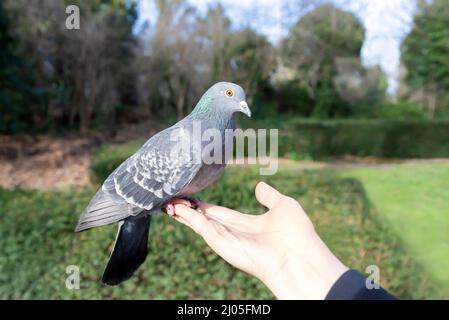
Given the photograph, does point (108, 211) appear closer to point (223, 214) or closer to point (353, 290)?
point (223, 214)

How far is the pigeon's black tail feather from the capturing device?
1.67 meters

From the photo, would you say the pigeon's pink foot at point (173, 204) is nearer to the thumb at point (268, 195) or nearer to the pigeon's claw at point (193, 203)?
the pigeon's claw at point (193, 203)

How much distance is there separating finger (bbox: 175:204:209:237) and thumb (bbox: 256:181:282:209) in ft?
0.88

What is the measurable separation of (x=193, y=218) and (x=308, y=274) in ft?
1.61

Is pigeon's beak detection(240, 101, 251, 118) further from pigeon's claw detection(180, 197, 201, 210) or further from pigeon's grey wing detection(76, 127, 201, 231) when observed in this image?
pigeon's claw detection(180, 197, 201, 210)

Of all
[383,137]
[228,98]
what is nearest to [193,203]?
[228,98]

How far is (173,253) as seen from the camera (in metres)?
3.58

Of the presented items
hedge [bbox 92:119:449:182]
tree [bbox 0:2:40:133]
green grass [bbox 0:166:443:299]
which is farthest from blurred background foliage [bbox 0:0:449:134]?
green grass [bbox 0:166:443:299]

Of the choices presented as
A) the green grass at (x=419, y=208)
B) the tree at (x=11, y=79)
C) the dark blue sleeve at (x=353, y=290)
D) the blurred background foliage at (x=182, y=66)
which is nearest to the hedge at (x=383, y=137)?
the blurred background foliage at (x=182, y=66)

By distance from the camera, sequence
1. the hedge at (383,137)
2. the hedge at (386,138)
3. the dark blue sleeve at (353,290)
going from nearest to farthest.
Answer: the dark blue sleeve at (353,290) < the hedge at (383,137) < the hedge at (386,138)

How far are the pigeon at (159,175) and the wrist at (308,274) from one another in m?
0.43

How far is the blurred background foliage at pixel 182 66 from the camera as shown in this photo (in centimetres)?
899

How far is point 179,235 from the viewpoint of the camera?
362 centimetres
